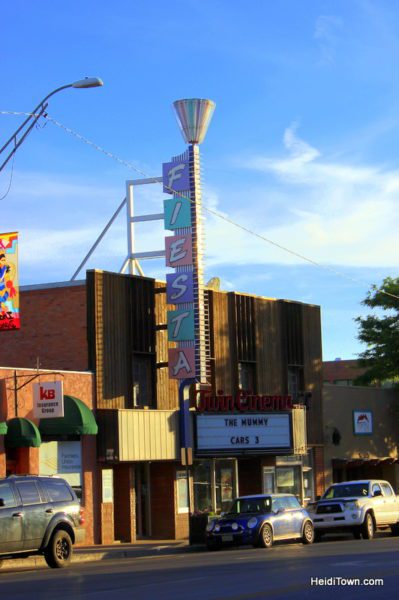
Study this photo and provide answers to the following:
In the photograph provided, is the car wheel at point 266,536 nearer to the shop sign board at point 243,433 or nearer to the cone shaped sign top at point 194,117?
the shop sign board at point 243,433

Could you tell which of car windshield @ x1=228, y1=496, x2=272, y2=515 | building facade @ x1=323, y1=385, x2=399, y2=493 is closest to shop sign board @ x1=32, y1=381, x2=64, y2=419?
car windshield @ x1=228, y1=496, x2=272, y2=515

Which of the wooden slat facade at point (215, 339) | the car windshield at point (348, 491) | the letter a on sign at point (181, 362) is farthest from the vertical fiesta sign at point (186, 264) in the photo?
the car windshield at point (348, 491)

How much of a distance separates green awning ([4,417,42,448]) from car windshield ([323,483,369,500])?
903cm

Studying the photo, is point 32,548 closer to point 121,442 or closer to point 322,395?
point 121,442

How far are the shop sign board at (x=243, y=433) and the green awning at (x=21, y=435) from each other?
25.6 ft

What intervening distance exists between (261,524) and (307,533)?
2316 millimetres

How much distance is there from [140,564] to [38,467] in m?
8.52

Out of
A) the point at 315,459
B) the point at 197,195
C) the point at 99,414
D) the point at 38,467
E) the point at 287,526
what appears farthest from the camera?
the point at 315,459

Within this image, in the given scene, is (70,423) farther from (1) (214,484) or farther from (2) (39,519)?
(1) (214,484)

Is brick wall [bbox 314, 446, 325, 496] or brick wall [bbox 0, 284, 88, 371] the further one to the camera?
brick wall [bbox 314, 446, 325, 496]

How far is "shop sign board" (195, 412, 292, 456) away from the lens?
3634cm

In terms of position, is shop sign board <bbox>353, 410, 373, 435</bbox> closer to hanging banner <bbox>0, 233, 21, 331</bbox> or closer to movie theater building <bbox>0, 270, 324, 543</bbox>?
movie theater building <bbox>0, 270, 324, 543</bbox>

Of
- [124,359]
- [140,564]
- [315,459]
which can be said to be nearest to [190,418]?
[124,359]

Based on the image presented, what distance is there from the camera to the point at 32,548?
72.2 ft
